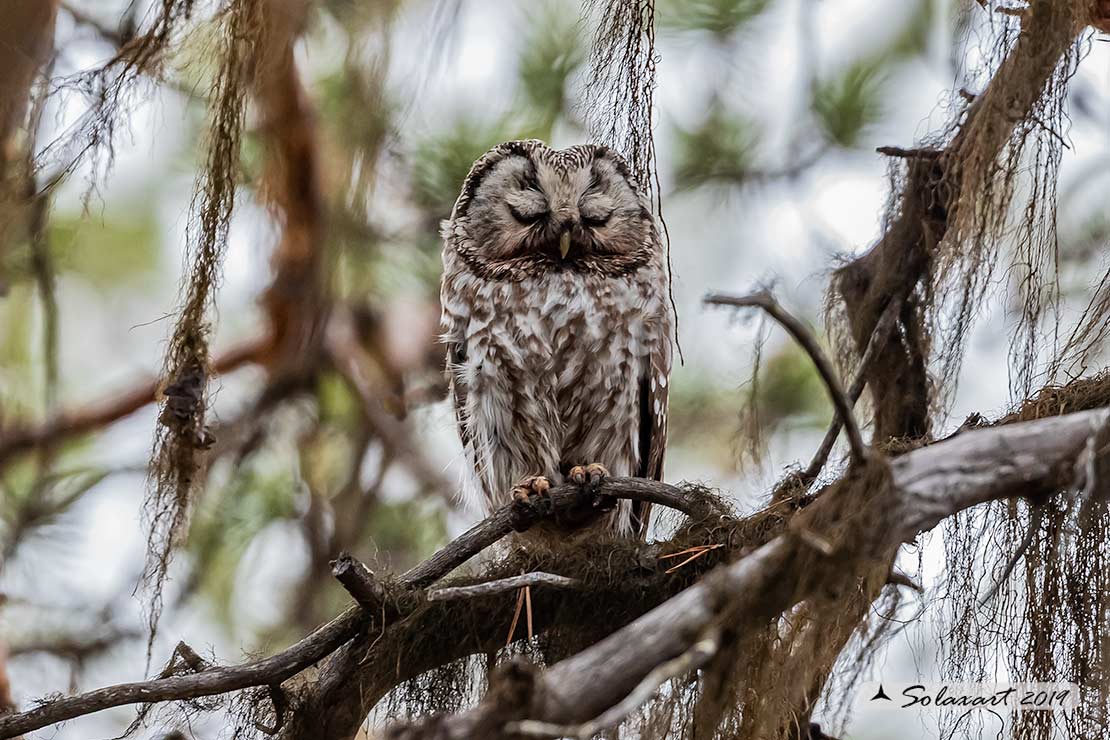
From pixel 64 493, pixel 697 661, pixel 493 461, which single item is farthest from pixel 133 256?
pixel 697 661

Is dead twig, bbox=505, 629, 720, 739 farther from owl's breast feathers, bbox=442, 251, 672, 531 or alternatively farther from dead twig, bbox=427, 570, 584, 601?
owl's breast feathers, bbox=442, 251, 672, 531

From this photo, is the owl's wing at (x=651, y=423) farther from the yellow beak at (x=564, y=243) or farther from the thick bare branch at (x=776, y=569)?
the thick bare branch at (x=776, y=569)

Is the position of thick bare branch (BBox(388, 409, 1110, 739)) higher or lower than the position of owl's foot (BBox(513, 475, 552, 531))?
lower

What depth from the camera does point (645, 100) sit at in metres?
2.77

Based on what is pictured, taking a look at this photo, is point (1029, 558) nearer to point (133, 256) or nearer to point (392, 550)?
point (392, 550)

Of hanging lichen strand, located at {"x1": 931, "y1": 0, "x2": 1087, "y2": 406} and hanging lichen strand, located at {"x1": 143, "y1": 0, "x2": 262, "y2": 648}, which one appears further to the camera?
hanging lichen strand, located at {"x1": 143, "y1": 0, "x2": 262, "y2": 648}

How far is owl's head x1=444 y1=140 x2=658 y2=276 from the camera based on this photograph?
3.66m

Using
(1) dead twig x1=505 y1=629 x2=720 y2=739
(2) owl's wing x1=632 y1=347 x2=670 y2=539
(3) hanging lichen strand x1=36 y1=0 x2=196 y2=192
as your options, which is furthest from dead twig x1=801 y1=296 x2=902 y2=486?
(3) hanging lichen strand x1=36 y1=0 x2=196 y2=192

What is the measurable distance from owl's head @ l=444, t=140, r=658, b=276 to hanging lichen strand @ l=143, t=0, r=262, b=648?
41.5 inches

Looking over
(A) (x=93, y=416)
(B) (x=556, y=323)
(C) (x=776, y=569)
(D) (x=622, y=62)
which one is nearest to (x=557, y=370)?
(B) (x=556, y=323)

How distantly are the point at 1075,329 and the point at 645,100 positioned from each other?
102cm

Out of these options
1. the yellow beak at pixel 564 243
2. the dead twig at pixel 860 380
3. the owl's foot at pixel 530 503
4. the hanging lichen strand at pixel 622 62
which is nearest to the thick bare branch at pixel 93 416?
the yellow beak at pixel 564 243

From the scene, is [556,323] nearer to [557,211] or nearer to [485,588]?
[557,211]

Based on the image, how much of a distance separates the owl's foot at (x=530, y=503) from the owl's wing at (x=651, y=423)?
581 mm
